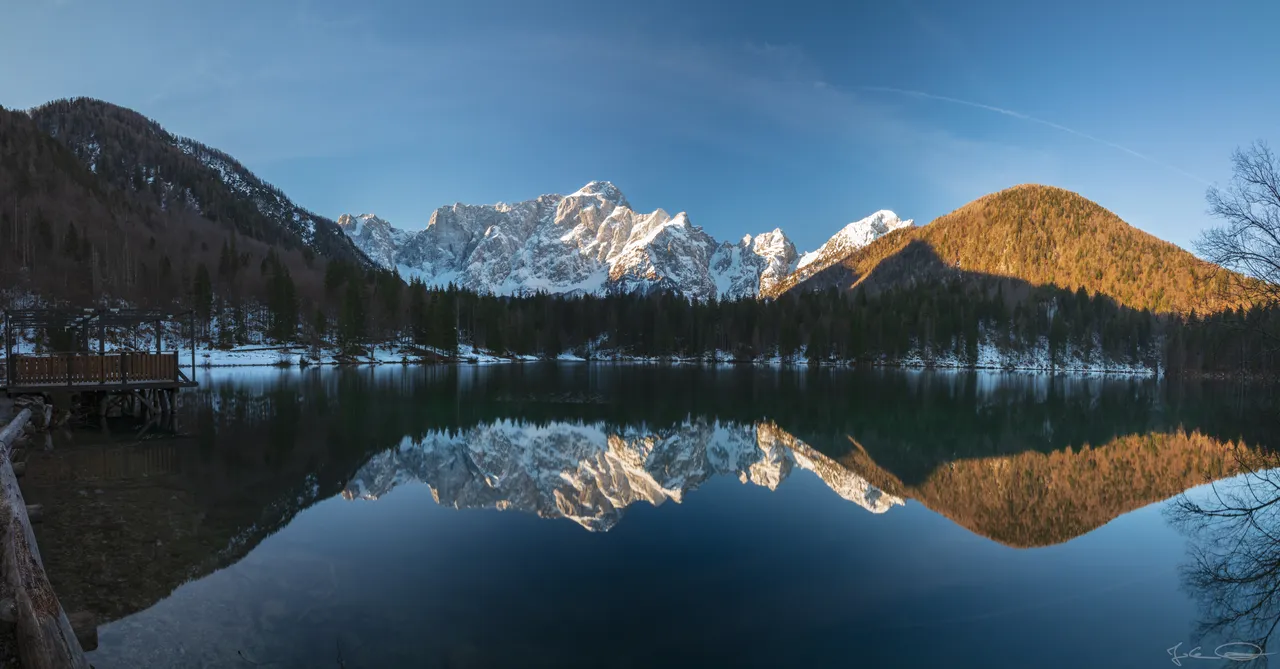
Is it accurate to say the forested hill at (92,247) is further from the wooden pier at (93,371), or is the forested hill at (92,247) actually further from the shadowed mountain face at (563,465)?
the shadowed mountain face at (563,465)

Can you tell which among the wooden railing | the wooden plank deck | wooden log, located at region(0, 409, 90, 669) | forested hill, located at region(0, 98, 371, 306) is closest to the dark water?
wooden log, located at region(0, 409, 90, 669)

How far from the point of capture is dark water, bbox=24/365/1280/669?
34.6 feet

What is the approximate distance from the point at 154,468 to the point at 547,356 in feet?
452

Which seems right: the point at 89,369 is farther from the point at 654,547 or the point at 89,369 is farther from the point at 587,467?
the point at 654,547

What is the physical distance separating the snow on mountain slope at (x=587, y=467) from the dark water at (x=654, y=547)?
188 millimetres

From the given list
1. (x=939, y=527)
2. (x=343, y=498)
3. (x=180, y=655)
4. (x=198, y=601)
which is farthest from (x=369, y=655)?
(x=939, y=527)

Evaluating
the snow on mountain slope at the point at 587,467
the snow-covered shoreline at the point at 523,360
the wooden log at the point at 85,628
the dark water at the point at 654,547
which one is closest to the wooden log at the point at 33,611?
the wooden log at the point at 85,628

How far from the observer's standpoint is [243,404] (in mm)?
43719

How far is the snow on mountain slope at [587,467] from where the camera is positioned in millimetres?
20875

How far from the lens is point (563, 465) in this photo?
86.7 ft

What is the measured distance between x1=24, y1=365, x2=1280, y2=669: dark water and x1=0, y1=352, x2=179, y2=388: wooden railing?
572 cm

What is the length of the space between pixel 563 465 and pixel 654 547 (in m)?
11.1

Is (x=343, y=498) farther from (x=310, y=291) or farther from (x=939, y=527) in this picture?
(x=310, y=291)

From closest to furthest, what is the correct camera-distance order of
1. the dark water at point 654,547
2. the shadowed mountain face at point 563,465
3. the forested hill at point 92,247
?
1. the dark water at point 654,547
2. the shadowed mountain face at point 563,465
3. the forested hill at point 92,247
